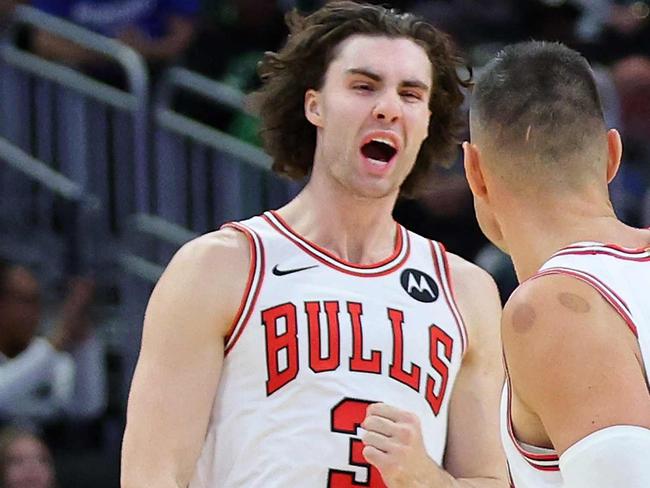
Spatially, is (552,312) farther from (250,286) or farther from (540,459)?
(250,286)

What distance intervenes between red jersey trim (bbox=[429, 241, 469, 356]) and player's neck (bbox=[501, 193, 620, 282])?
3.61 feet

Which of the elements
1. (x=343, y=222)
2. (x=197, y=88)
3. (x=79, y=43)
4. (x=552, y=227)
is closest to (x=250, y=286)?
(x=343, y=222)

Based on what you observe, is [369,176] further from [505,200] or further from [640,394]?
[640,394]

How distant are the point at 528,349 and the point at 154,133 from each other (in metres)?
5.34

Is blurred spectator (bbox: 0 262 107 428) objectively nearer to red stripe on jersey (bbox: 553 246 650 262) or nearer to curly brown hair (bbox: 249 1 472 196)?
curly brown hair (bbox: 249 1 472 196)

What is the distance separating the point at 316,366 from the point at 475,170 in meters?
0.99

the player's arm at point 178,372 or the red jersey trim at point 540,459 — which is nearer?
the red jersey trim at point 540,459

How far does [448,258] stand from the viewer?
13.7 ft

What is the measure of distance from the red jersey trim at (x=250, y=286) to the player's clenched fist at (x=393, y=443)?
1.55 feet

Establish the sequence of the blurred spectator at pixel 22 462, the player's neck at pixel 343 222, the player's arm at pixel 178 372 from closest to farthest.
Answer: the player's arm at pixel 178 372
the player's neck at pixel 343 222
the blurred spectator at pixel 22 462

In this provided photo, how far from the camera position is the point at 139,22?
8.47 metres

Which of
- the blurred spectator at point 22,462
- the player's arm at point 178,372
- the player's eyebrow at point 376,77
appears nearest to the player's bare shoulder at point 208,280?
the player's arm at point 178,372

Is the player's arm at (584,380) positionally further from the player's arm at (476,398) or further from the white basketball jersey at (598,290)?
the player's arm at (476,398)

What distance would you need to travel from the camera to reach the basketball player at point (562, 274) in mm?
2539
